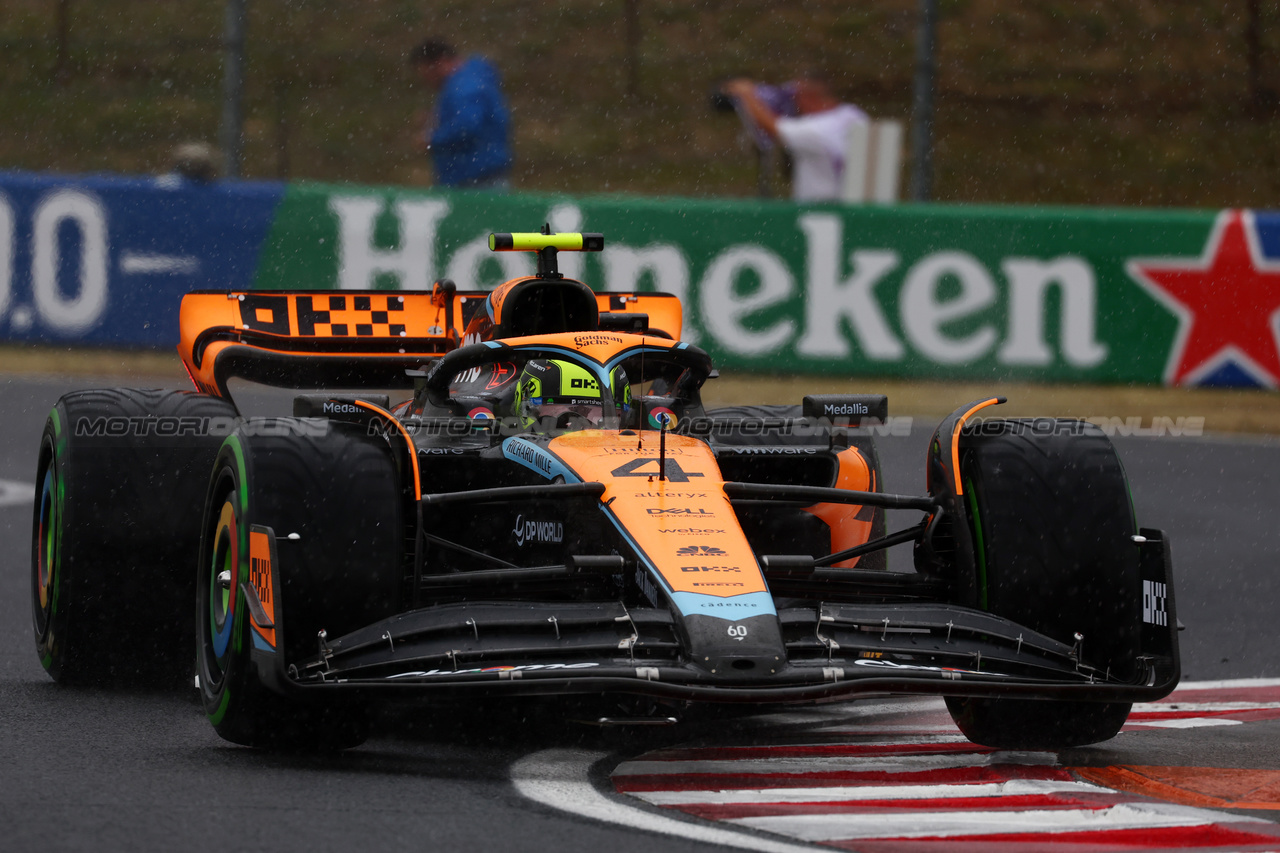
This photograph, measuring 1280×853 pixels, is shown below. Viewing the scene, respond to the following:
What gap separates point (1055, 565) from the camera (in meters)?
5.37

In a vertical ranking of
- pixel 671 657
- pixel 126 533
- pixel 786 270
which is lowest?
pixel 671 657

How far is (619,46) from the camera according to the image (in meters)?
27.2

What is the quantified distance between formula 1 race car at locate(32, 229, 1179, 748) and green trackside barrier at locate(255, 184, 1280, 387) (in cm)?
727

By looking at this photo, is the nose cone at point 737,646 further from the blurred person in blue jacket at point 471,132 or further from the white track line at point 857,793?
the blurred person in blue jacket at point 471,132

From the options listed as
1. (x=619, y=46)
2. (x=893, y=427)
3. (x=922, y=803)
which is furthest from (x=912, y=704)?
(x=619, y=46)

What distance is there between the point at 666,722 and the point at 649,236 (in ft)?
31.5

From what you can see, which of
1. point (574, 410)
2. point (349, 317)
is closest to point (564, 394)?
point (574, 410)

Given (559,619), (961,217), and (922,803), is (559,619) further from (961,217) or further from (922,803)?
(961,217)

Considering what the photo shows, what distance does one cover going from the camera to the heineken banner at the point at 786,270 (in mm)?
14133

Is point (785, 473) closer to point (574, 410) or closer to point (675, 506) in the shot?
point (574, 410)

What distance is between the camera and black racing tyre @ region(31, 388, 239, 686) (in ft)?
20.4

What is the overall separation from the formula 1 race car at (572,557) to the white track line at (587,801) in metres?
0.24

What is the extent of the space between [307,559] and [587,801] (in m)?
1.01

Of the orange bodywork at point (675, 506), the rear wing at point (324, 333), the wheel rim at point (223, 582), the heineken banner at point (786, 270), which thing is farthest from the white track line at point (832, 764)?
the heineken banner at point (786, 270)
